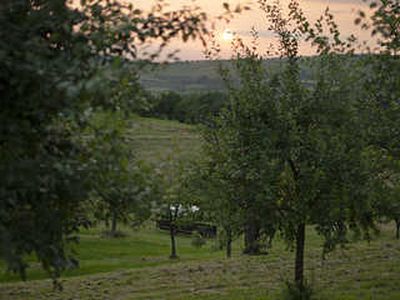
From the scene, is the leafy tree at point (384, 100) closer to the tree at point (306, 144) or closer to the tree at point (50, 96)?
the tree at point (306, 144)

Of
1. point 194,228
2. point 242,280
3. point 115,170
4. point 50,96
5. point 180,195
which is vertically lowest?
point 194,228

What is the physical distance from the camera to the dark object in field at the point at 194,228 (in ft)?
160

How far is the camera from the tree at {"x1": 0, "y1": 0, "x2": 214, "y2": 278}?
4.68m

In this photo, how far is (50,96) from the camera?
473 centimetres

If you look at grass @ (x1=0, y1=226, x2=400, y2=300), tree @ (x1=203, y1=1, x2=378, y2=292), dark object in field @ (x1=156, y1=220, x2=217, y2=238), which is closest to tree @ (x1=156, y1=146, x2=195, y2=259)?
dark object in field @ (x1=156, y1=220, x2=217, y2=238)

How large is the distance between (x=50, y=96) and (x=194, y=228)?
49.6m

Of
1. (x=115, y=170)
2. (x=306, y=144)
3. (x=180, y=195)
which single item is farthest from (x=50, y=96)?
(x=180, y=195)

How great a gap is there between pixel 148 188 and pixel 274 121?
8349mm

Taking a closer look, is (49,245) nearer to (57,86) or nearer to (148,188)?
(148,188)

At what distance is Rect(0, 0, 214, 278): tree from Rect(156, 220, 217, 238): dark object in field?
→ 40.2 m

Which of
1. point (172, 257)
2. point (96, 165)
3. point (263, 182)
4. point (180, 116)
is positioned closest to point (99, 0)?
point (96, 165)

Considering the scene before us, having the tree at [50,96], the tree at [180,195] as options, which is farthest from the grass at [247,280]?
the tree at [50,96]

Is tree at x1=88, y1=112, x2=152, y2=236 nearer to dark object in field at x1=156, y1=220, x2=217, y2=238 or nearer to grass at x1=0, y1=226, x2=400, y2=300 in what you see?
grass at x1=0, y1=226, x2=400, y2=300

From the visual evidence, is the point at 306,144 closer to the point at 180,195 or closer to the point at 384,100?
the point at 384,100
